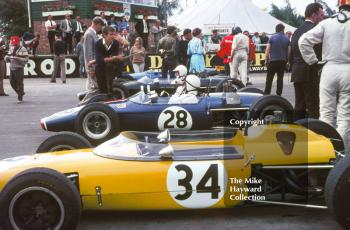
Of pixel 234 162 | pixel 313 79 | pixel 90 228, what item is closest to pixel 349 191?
pixel 234 162

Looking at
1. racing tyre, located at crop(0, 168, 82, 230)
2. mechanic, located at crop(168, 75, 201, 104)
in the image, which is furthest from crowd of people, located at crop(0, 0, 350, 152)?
racing tyre, located at crop(0, 168, 82, 230)

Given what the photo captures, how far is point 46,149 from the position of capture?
5.55 m

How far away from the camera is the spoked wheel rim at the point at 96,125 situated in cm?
826

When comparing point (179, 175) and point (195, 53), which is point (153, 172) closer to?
point (179, 175)

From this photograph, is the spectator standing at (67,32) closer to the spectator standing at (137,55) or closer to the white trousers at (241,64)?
the spectator standing at (137,55)

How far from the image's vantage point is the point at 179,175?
4383 mm

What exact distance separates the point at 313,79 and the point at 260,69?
1635 cm

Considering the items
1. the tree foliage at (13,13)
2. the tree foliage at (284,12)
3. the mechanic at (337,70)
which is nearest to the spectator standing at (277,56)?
the mechanic at (337,70)

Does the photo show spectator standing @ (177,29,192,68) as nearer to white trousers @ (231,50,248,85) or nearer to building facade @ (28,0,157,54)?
white trousers @ (231,50,248,85)

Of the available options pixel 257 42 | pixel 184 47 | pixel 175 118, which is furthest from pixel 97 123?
pixel 257 42

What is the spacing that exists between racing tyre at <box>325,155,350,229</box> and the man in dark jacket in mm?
3673

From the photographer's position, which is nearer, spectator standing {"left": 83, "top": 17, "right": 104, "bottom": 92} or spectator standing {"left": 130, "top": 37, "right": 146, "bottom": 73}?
spectator standing {"left": 83, "top": 17, "right": 104, "bottom": 92}

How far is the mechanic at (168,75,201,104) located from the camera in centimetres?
821

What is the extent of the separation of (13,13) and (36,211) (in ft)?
153
